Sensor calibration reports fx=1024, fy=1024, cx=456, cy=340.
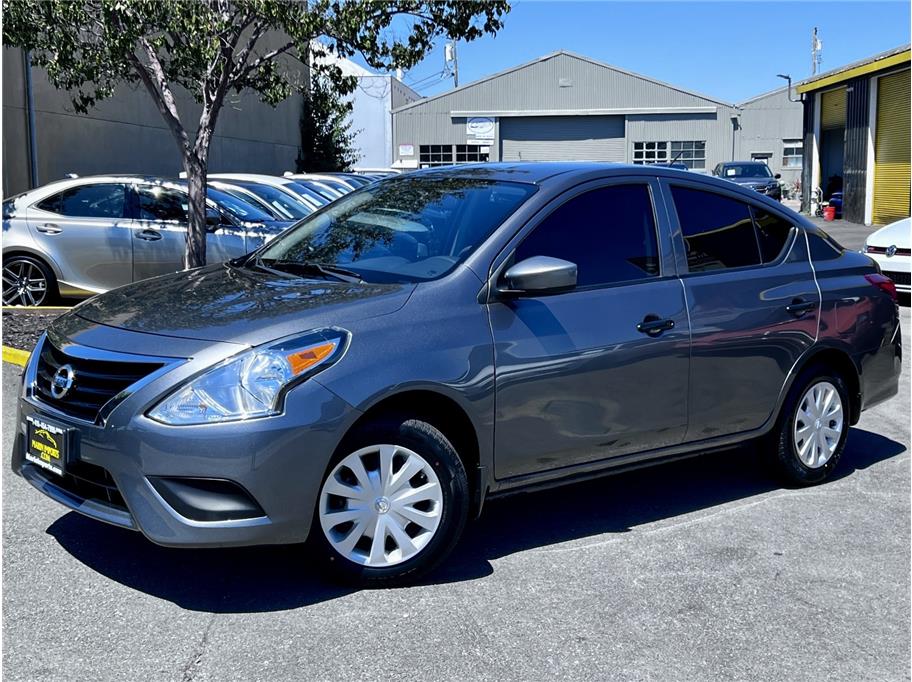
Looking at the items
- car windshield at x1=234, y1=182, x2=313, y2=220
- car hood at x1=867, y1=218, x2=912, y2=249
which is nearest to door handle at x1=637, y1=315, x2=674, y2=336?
car windshield at x1=234, y1=182, x2=313, y2=220

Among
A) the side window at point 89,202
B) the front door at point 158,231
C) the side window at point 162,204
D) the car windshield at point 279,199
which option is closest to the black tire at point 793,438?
the front door at point 158,231

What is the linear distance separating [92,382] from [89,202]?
7.59m

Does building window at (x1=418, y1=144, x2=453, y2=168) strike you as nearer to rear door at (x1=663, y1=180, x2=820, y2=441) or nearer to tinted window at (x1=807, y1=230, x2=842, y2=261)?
tinted window at (x1=807, y1=230, x2=842, y2=261)

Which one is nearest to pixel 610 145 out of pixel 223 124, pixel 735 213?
pixel 223 124

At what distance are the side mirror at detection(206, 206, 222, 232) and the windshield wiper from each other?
6264 millimetres

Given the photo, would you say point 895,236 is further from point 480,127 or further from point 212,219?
point 480,127

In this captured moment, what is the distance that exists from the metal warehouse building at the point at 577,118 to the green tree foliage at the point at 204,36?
38.8 metres

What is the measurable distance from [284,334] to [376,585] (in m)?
1.08

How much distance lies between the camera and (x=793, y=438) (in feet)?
18.3

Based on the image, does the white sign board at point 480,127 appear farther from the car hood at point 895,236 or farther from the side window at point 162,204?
the side window at point 162,204

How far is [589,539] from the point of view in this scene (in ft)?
15.8

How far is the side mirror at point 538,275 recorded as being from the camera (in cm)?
430

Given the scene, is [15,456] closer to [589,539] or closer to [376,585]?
[376,585]

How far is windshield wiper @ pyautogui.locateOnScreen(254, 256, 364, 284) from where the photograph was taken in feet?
14.8
